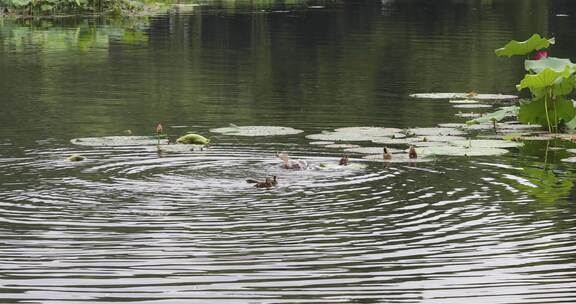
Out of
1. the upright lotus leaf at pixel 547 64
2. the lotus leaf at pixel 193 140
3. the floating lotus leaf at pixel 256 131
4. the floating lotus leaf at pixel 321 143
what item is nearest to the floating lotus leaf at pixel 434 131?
the upright lotus leaf at pixel 547 64

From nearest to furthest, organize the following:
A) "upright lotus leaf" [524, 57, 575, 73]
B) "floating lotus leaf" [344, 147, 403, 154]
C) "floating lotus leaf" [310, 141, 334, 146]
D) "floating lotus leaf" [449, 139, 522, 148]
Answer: "floating lotus leaf" [344, 147, 403, 154] → "floating lotus leaf" [449, 139, 522, 148] → "floating lotus leaf" [310, 141, 334, 146] → "upright lotus leaf" [524, 57, 575, 73]

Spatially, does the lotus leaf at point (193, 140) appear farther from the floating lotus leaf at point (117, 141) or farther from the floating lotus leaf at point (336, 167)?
the floating lotus leaf at point (336, 167)

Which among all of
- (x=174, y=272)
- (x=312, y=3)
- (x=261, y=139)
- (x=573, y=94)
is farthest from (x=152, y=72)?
(x=312, y=3)

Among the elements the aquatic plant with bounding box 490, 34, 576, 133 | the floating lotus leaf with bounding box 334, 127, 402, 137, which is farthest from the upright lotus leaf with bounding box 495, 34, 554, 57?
the floating lotus leaf with bounding box 334, 127, 402, 137

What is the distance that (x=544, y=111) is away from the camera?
17062mm

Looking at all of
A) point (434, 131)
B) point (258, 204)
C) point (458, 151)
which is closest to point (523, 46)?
point (434, 131)

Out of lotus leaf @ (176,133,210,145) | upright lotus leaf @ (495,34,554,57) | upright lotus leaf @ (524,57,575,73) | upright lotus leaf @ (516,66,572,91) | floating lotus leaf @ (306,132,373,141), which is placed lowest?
floating lotus leaf @ (306,132,373,141)

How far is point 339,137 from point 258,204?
15.5ft

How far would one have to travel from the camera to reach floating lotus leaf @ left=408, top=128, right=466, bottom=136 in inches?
643

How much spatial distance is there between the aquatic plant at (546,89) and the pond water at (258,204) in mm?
898

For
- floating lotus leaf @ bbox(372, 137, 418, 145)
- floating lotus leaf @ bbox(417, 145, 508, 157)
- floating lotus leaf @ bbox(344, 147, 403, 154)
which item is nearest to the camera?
floating lotus leaf @ bbox(417, 145, 508, 157)

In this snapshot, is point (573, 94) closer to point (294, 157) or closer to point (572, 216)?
point (294, 157)

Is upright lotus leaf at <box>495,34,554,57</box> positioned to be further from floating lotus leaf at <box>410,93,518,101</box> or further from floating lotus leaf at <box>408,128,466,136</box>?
floating lotus leaf at <box>410,93,518,101</box>

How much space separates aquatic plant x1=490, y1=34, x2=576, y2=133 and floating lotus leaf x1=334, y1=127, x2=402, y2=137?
143 cm
